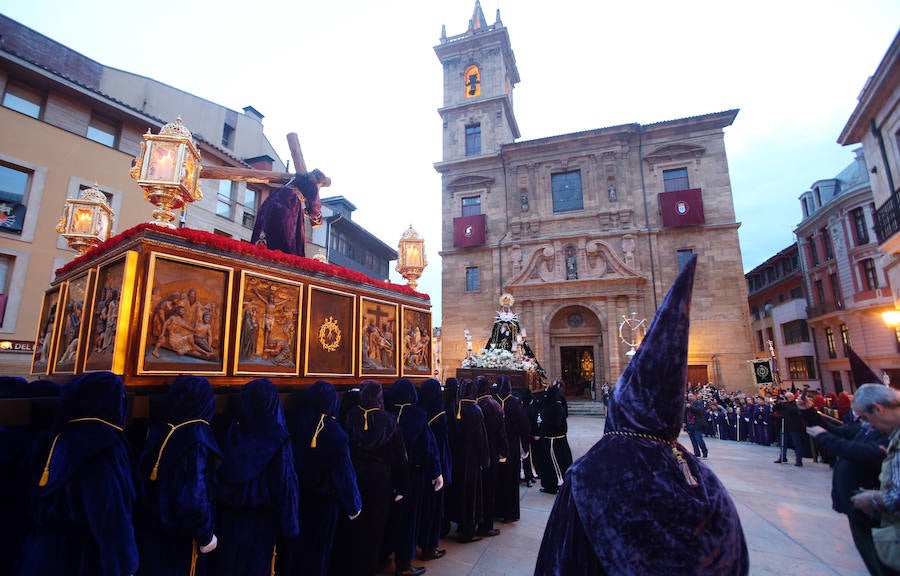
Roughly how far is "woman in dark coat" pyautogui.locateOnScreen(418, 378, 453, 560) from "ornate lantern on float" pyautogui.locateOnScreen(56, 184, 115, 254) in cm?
614

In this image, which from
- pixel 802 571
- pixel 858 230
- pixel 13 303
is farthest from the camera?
pixel 858 230

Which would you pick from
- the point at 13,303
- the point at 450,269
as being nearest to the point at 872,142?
the point at 450,269

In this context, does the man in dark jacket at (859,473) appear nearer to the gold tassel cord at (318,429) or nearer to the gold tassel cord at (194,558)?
the gold tassel cord at (318,429)

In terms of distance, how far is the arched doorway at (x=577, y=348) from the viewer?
25.7 m

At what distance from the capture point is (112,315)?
12.3 ft

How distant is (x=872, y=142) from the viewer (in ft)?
44.1

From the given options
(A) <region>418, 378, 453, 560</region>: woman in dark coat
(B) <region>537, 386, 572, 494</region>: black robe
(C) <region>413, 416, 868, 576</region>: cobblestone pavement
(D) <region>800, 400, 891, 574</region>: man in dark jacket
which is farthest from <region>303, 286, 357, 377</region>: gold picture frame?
(D) <region>800, 400, 891, 574</region>: man in dark jacket

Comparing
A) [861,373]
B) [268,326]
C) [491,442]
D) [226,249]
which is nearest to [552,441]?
[491,442]

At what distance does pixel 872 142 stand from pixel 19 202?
2848cm

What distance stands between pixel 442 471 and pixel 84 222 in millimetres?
7060

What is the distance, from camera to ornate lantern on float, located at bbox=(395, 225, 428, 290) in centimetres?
818

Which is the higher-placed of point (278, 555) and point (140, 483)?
point (140, 483)

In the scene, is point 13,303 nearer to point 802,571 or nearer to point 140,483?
point 140,483

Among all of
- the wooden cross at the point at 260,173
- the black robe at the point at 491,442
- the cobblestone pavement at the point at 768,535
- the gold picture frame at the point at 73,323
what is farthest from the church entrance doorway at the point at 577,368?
the gold picture frame at the point at 73,323
